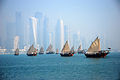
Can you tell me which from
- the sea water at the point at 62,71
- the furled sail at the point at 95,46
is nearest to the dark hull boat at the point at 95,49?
the furled sail at the point at 95,46

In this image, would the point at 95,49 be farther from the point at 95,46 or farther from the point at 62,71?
the point at 62,71

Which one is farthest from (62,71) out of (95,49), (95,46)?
(95,46)

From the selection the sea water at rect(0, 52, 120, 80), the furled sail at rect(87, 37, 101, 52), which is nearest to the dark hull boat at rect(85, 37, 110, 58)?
the furled sail at rect(87, 37, 101, 52)

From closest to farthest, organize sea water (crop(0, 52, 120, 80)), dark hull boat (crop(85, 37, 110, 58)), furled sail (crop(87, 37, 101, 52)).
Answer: sea water (crop(0, 52, 120, 80)) → furled sail (crop(87, 37, 101, 52)) → dark hull boat (crop(85, 37, 110, 58))

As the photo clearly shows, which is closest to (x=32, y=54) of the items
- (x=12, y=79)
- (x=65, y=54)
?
(x=65, y=54)

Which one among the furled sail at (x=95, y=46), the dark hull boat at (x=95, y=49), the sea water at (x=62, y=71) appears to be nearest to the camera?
the sea water at (x=62, y=71)

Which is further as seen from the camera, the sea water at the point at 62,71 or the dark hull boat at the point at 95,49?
the dark hull boat at the point at 95,49

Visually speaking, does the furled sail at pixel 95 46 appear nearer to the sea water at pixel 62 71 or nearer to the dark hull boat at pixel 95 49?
the dark hull boat at pixel 95 49

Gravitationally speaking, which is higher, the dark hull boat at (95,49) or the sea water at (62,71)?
the dark hull boat at (95,49)

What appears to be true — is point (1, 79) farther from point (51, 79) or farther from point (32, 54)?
point (32, 54)

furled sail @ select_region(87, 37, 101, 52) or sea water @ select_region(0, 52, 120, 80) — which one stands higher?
furled sail @ select_region(87, 37, 101, 52)

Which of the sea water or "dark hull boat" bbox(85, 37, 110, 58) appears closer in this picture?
the sea water

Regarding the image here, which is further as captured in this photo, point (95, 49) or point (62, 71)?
point (95, 49)

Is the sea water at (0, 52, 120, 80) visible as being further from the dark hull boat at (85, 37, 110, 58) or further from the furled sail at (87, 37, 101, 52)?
the dark hull boat at (85, 37, 110, 58)
